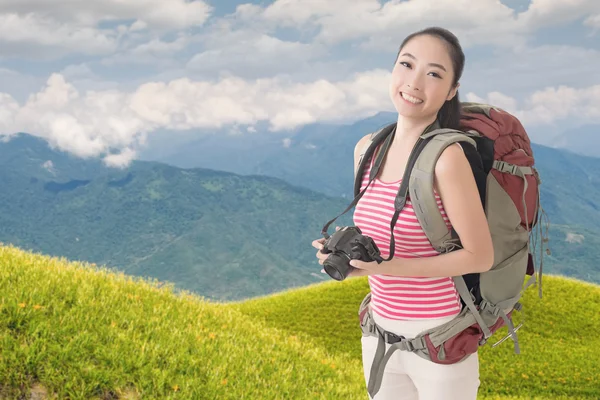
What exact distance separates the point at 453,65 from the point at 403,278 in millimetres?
1700

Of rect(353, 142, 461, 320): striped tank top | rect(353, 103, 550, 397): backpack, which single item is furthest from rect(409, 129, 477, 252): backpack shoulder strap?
rect(353, 142, 461, 320): striped tank top

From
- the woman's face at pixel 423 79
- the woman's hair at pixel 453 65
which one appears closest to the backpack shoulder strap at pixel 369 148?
the woman's face at pixel 423 79

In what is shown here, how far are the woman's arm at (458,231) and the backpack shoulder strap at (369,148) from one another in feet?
2.94

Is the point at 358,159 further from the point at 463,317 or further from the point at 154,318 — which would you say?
the point at 154,318

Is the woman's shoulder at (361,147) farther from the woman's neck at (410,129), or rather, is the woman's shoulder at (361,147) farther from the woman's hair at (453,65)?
the woman's hair at (453,65)

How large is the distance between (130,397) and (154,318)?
6.66 feet

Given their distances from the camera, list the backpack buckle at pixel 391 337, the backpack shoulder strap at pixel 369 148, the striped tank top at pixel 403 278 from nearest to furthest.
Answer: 1. the striped tank top at pixel 403 278
2. the backpack buckle at pixel 391 337
3. the backpack shoulder strap at pixel 369 148

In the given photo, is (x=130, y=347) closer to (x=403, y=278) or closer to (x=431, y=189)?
(x=403, y=278)

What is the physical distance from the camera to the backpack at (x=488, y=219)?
3980 mm

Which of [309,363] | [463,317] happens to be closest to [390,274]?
[463,317]

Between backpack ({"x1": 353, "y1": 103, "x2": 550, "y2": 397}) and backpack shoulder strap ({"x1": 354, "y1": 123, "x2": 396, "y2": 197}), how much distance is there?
0.37 ft

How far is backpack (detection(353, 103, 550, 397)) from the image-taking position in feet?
13.1

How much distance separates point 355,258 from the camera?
13.1 ft

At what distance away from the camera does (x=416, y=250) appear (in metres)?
4.21
